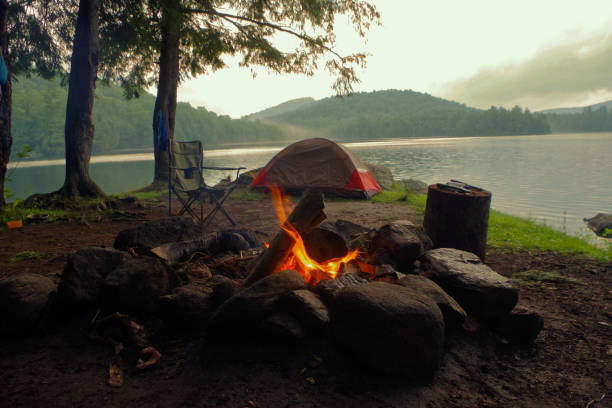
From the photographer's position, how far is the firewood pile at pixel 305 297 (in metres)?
1.97

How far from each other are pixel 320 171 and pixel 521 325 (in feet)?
24.0

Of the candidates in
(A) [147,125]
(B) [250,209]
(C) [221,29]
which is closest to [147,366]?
(B) [250,209]

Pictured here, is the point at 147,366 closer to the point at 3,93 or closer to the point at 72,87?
the point at 3,93

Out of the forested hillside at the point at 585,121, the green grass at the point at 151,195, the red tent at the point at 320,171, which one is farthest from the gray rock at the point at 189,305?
the forested hillside at the point at 585,121

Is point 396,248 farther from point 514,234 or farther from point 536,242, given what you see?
point 514,234

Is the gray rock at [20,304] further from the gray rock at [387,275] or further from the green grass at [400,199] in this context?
the green grass at [400,199]

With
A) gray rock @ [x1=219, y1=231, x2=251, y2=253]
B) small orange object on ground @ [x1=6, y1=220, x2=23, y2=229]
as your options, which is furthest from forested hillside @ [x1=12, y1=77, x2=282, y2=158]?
gray rock @ [x1=219, y1=231, x2=251, y2=253]

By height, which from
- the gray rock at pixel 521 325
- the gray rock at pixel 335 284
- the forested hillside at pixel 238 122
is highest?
the forested hillside at pixel 238 122

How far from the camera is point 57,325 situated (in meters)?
2.40

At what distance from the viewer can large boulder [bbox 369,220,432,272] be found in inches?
120

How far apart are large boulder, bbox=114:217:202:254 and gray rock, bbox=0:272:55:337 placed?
87cm

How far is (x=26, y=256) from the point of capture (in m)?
3.97

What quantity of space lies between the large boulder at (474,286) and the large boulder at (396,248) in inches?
10.7

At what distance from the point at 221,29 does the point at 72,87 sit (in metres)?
4.74
